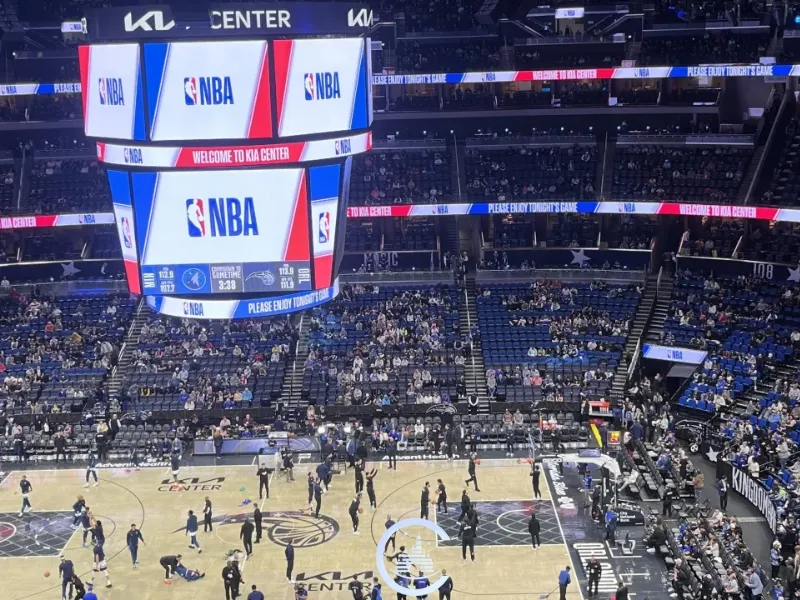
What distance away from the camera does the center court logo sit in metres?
26.0

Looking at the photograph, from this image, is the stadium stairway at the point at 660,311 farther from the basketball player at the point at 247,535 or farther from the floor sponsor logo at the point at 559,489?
A: the basketball player at the point at 247,535

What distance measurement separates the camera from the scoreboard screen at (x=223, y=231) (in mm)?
28656

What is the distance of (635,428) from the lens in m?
37.5

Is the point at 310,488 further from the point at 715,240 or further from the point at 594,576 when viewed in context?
the point at 715,240

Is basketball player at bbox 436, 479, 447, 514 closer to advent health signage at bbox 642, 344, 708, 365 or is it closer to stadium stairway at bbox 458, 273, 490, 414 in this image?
stadium stairway at bbox 458, 273, 490, 414

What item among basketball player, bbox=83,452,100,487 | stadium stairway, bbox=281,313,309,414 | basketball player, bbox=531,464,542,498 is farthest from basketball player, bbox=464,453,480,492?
basketball player, bbox=83,452,100,487

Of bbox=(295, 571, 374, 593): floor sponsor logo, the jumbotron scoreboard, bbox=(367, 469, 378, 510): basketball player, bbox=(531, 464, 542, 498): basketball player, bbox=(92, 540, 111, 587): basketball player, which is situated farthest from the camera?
bbox=(531, 464, 542, 498): basketball player

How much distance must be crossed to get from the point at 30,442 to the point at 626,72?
2914cm

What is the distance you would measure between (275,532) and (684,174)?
26.4 meters

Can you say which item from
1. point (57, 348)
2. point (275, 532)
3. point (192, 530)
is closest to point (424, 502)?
point (275, 532)

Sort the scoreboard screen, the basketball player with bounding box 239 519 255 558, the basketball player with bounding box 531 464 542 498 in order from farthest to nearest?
the basketball player with bounding box 531 464 542 498
the basketball player with bounding box 239 519 255 558
the scoreboard screen

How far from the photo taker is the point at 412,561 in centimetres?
2953

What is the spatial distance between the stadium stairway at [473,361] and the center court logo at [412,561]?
454 inches

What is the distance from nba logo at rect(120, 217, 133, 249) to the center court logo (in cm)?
1054
